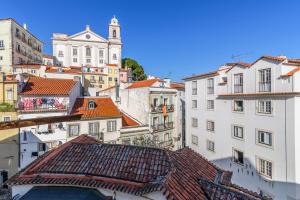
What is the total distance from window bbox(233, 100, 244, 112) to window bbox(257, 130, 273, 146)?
3371 mm

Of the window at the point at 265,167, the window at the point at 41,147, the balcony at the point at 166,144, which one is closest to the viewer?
the window at the point at 265,167

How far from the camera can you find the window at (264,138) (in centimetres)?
1978

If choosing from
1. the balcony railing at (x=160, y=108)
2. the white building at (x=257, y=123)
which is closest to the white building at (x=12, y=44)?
the balcony railing at (x=160, y=108)

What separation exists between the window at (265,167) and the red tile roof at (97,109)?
59.5ft

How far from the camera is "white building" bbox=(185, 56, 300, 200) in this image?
17.8m

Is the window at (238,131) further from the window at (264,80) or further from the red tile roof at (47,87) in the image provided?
the red tile roof at (47,87)

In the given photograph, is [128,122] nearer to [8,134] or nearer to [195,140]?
[195,140]

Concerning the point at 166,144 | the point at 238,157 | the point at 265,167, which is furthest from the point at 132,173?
the point at 166,144

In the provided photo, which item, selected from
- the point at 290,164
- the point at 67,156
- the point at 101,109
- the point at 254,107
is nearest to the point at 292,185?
the point at 290,164

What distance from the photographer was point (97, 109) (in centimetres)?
3055

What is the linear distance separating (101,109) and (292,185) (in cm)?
2298

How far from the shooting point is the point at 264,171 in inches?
802

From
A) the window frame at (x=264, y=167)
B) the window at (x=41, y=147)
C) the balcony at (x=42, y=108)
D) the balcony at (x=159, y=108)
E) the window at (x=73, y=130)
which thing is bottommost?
the window frame at (x=264, y=167)

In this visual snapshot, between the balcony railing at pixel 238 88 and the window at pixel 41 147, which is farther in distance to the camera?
the window at pixel 41 147
